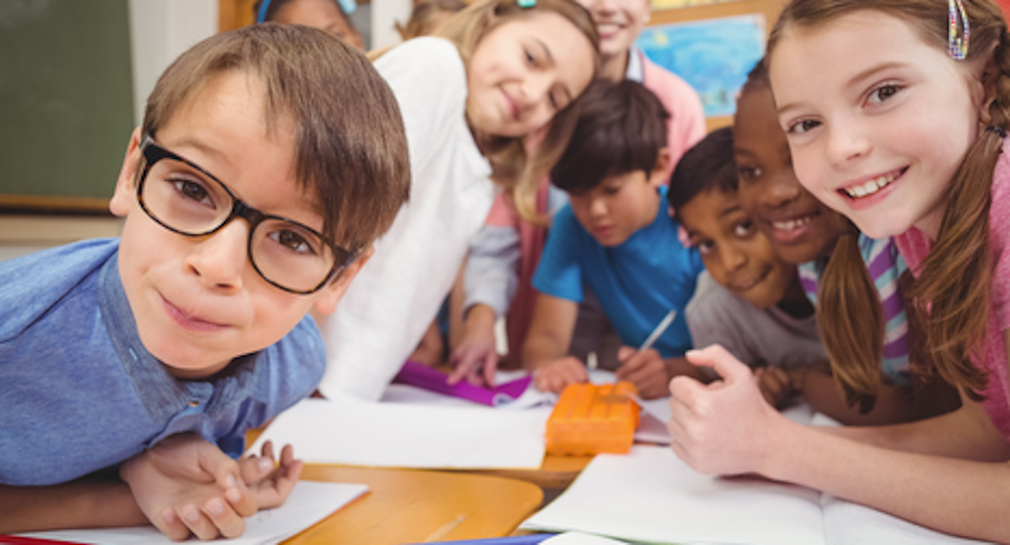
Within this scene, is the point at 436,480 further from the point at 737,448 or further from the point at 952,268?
the point at 952,268

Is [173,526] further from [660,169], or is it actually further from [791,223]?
[660,169]

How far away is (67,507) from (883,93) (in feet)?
2.20

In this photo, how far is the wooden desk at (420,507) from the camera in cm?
49

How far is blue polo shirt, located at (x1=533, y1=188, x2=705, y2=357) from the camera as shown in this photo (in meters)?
1.19

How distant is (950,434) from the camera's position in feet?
2.05

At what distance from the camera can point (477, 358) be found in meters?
1.09

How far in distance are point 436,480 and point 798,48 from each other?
470mm

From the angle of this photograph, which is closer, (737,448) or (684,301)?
(737,448)

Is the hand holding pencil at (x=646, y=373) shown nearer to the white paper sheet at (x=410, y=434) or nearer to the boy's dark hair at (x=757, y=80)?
the white paper sheet at (x=410, y=434)

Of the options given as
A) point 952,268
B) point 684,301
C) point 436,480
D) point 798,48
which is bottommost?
point 684,301

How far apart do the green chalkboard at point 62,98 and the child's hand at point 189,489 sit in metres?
0.56

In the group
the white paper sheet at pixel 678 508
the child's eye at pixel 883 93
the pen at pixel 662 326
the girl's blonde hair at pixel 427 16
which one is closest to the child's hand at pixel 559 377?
the pen at pixel 662 326

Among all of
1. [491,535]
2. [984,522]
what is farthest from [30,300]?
[984,522]

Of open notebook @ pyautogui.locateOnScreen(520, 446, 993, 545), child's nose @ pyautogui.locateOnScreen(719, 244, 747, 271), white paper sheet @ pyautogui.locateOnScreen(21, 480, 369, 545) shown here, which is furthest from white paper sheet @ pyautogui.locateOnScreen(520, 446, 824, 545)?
child's nose @ pyautogui.locateOnScreen(719, 244, 747, 271)
